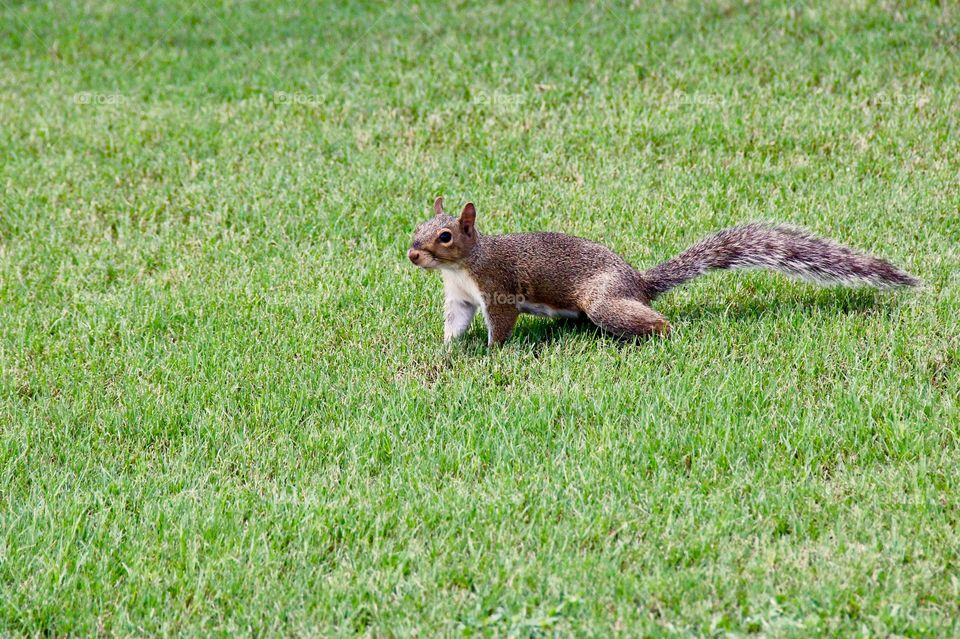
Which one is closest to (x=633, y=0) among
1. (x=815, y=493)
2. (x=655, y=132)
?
(x=655, y=132)

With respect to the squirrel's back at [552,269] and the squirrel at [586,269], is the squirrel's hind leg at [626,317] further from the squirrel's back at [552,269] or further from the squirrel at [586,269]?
the squirrel's back at [552,269]

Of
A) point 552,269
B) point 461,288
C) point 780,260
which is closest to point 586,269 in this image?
point 552,269

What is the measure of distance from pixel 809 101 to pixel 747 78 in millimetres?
623

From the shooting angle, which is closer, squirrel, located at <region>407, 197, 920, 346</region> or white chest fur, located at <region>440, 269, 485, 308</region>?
squirrel, located at <region>407, 197, 920, 346</region>

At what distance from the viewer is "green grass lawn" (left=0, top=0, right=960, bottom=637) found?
3521 millimetres

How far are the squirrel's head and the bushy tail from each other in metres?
0.90

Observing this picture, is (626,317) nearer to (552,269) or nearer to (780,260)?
(552,269)

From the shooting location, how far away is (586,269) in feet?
16.9

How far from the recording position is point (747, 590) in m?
3.37

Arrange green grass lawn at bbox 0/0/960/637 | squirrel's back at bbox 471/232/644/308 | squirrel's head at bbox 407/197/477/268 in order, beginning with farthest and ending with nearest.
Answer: squirrel's back at bbox 471/232/644/308
squirrel's head at bbox 407/197/477/268
green grass lawn at bbox 0/0/960/637

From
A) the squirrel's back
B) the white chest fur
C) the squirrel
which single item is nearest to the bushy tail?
the squirrel

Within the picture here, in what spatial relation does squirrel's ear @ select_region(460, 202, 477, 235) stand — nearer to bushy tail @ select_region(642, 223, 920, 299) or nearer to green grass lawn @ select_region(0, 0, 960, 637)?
green grass lawn @ select_region(0, 0, 960, 637)

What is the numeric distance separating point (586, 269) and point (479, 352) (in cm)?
66

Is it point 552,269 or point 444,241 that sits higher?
point 444,241
